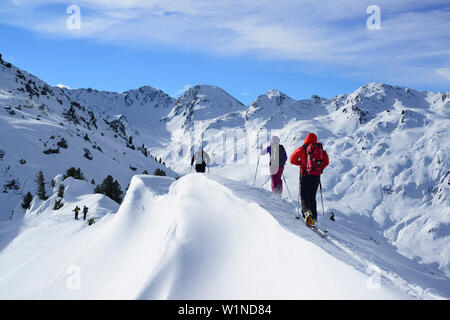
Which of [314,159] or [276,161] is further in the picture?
[276,161]

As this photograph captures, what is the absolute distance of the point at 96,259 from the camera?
25.0ft

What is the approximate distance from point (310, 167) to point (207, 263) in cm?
493

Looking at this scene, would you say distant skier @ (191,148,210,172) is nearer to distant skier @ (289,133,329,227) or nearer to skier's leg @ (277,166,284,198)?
skier's leg @ (277,166,284,198)

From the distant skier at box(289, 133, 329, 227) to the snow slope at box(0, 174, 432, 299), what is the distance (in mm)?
2145

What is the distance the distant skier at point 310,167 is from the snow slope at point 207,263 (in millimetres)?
2145

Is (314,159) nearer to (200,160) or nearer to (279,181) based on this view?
(279,181)

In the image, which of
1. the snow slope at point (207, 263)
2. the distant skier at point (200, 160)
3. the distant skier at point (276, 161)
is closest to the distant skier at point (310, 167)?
the snow slope at point (207, 263)

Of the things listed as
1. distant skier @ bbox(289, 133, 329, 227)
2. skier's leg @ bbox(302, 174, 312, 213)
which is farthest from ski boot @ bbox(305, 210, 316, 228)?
skier's leg @ bbox(302, 174, 312, 213)

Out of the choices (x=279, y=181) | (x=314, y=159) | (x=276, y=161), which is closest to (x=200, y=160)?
(x=276, y=161)

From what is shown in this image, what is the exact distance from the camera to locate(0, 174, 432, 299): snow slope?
176 inches

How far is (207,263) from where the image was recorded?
5.43 meters
